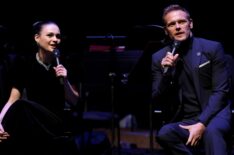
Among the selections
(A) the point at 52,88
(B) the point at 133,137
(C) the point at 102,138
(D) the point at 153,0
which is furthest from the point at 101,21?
(A) the point at 52,88

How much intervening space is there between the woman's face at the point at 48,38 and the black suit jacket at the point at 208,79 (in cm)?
111

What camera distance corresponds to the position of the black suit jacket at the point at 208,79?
334 cm

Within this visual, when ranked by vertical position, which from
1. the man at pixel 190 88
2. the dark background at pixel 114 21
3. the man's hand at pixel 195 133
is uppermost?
the dark background at pixel 114 21

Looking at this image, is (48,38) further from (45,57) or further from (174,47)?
(174,47)

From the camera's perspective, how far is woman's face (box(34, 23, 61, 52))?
4148 mm

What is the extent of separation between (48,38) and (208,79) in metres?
1.52

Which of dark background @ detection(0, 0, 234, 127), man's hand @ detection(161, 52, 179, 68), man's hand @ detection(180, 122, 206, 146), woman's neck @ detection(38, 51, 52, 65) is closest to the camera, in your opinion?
man's hand @ detection(180, 122, 206, 146)

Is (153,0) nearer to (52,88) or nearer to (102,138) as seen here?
(102,138)

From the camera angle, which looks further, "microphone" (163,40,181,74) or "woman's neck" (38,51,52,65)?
"woman's neck" (38,51,52,65)

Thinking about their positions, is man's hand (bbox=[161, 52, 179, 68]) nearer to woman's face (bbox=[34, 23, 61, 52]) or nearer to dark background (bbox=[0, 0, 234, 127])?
woman's face (bbox=[34, 23, 61, 52])

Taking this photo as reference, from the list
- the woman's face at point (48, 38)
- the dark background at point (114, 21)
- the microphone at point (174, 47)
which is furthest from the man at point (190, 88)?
the dark background at point (114, 21)

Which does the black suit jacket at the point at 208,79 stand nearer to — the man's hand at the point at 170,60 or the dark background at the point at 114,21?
the man's hand at the point at 170,60

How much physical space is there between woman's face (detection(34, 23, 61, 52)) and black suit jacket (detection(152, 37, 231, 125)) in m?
1.11

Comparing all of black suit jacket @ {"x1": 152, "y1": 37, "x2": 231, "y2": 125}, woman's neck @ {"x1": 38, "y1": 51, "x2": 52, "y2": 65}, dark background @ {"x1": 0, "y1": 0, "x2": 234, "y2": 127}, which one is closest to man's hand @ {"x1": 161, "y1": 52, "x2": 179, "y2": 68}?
black suit jacket @ {"x1": 152, "y1": 37, "x2": 231, "y2": 125}
